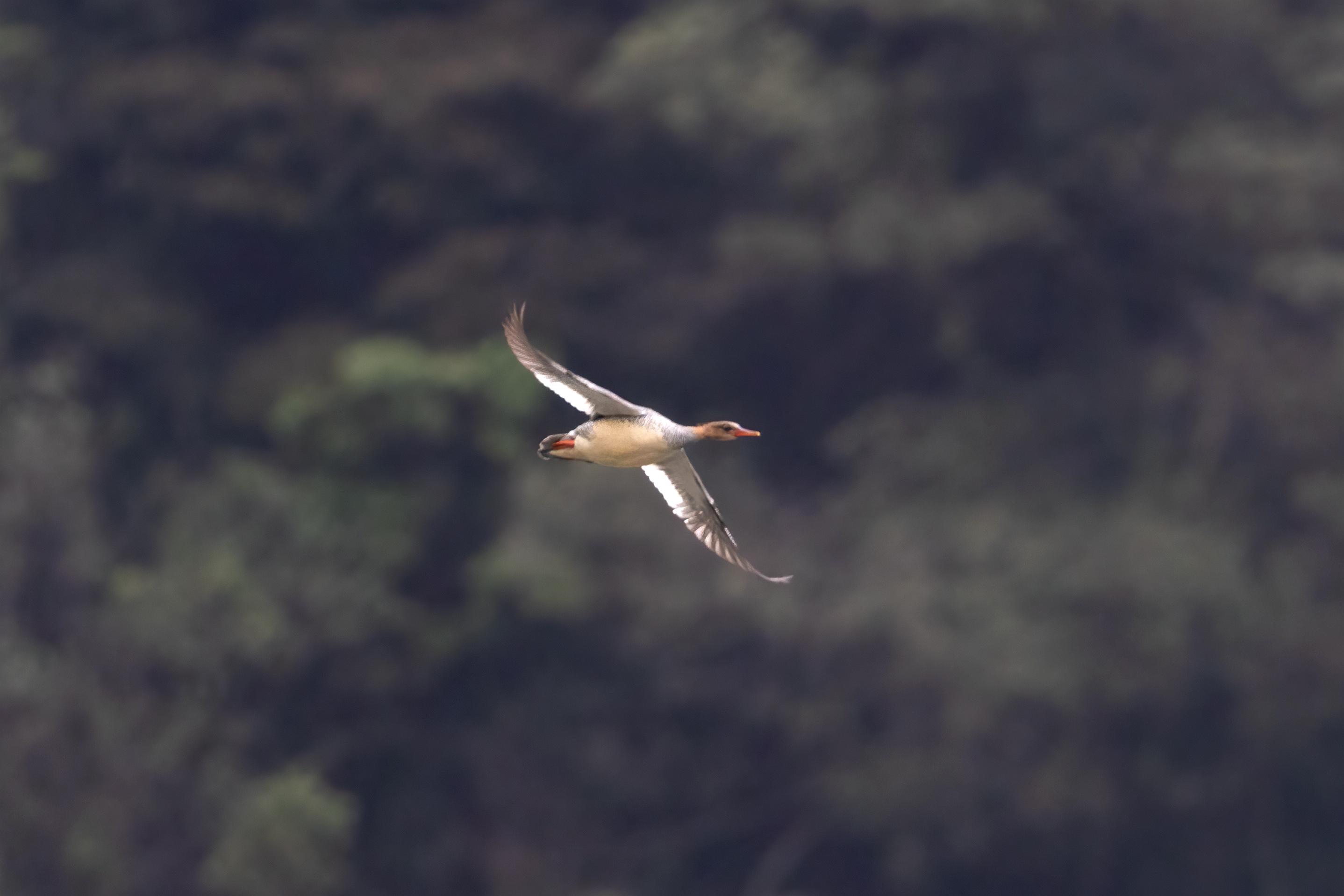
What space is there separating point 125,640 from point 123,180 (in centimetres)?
697

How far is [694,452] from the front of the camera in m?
27.0

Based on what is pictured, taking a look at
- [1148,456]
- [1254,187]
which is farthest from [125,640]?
[1254,187]

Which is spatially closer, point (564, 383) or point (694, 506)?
point (564, 383)

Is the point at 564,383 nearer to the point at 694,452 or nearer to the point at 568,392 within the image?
the point at 568,392

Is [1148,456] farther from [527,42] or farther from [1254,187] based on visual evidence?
[527,42]

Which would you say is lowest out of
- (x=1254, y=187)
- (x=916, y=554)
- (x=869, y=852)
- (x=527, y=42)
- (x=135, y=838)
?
(x=869, y=852)

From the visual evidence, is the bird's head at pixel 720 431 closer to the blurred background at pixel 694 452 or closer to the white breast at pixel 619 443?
the white breast at pixel 619 443

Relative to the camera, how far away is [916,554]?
26.3 m

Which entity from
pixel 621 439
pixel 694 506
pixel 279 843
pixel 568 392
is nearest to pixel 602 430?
pixel 621 439

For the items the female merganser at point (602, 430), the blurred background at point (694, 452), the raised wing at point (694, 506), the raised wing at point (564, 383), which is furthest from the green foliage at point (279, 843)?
the raised wing at point (564, 383)

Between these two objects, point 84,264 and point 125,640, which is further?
point 84,264

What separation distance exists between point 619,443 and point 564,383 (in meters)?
0.36

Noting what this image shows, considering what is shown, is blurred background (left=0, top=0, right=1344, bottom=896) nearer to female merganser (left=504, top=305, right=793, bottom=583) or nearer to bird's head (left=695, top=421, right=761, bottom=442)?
bird's head (left=695, top=421, right=761, bottom=442)

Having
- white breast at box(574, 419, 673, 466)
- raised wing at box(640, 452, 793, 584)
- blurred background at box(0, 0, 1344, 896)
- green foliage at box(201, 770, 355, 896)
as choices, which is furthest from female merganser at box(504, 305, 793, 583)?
green foliage at box(201, 770, 355, 896)
